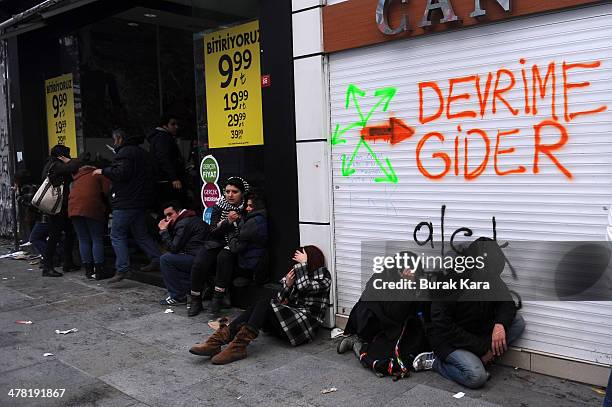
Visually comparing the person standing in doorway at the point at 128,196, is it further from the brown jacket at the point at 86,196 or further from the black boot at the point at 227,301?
the black boot at the point at 227,301

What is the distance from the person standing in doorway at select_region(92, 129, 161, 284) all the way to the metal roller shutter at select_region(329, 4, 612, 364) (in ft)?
10.5

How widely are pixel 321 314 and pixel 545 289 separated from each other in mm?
2023

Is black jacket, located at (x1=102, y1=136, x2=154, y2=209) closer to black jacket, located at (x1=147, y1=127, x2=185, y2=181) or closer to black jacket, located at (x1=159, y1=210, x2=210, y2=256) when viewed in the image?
black jacket, located at (x1=147, y1=127, x2=185, y2=181)

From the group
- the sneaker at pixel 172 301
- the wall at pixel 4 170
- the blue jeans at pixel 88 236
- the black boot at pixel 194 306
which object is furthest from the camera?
the wall at pixel 4 170

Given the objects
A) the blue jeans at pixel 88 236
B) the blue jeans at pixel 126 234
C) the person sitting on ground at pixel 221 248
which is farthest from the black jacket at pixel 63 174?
the person sitting on ground at pixel 221 248

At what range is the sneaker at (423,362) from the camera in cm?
425

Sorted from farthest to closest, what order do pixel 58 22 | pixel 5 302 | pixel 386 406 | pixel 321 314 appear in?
1. pixel 58 22
2. pixel 5 302
3. pixel 321 314
4. pixel 386 406

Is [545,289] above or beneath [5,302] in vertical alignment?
above

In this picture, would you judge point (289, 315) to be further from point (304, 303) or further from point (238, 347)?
point (238, 347)

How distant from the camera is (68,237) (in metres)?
8.38

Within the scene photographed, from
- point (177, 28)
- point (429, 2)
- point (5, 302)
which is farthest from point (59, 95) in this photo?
point (429, 2)

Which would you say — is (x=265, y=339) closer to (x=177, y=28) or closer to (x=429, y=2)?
(x=429, y=2)

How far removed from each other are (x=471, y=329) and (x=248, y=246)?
246 centimetres

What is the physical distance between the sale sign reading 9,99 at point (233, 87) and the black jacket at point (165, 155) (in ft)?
3.30
